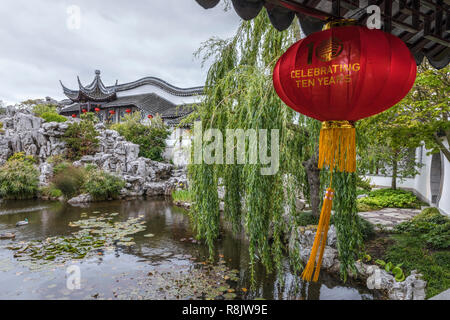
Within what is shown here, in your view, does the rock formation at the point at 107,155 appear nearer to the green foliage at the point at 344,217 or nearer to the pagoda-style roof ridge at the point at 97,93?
the pagoda-style roof ridge at the point at 97,93

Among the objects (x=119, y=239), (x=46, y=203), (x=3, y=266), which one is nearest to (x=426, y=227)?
(x=119, y=239)

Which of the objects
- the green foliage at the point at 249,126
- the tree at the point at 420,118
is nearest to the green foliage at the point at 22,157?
the green foliage at the point at 249,126

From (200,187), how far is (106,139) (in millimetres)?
11000

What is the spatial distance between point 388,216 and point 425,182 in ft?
8.60

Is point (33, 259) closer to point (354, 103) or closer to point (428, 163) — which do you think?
point (354, 103)

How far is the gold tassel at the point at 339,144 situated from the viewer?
59.8 inches

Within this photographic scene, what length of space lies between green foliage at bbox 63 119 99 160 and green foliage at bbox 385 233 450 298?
11.9 meters

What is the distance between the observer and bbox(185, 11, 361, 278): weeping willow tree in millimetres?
2834

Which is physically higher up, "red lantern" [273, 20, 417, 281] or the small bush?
"red lantern" [273, 20, 417, 281]

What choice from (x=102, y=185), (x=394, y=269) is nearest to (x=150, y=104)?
(x=102, y=185)

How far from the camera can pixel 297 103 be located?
1495 millimetres

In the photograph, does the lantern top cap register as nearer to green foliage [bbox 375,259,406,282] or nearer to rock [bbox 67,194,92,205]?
green foliage [bbox 375,259,406,282]

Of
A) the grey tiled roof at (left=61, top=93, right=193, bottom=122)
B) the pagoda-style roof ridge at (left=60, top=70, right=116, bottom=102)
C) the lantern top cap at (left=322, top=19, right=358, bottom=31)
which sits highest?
the pagoda-style roof ridge at (left=60, top=70, right=116, bottom=102)

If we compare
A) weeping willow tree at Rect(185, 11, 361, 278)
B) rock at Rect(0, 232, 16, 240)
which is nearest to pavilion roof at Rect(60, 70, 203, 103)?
rock at Rect(0, 232, 16, 240)
